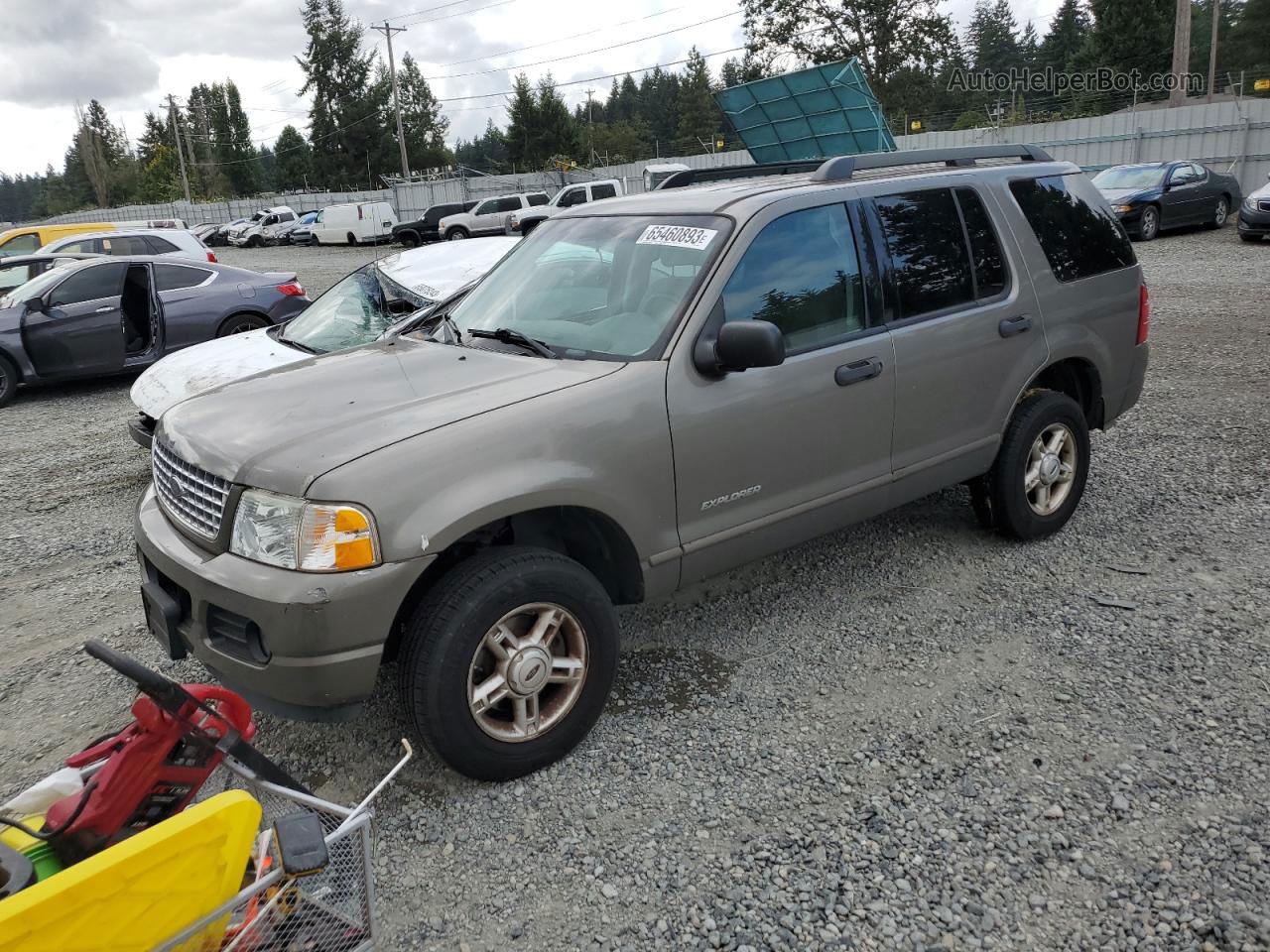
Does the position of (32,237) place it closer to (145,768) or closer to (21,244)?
(21,244)

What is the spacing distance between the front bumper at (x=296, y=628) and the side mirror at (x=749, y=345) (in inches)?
49.0

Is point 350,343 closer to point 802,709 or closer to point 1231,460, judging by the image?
point 802,709

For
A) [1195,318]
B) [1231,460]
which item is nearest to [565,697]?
[1231,460]

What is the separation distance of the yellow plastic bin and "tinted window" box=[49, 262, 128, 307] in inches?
380

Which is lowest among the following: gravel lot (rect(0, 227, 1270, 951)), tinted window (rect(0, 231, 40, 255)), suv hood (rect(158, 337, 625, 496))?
gravel lot (rect(0, 227, 1270, 951))

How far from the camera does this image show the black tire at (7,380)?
32.9ft

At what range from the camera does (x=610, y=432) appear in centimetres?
329

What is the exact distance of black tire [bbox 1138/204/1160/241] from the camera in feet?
60.0

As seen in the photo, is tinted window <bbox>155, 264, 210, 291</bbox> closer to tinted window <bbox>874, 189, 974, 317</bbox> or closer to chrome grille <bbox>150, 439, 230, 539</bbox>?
chrome grille <bbox>150, 439, 230, 539</bbox>

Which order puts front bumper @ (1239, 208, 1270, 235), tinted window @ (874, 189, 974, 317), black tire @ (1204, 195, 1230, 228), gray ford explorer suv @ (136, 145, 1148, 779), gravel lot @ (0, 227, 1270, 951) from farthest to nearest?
1. black tire @ (1204, 195, 1230, 228)
2. front bumper @ (1239, 208, 1270, 235)
3. tinted window @ (874, 189, 974, 317)
4. gray ford explorer suv @ (136, 145, 1148, 779)
5. gravel lot @ (0, 227, 1270, 951)

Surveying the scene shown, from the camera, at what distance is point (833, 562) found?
4938 mm

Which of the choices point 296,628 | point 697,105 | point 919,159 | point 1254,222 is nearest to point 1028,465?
point 919,159

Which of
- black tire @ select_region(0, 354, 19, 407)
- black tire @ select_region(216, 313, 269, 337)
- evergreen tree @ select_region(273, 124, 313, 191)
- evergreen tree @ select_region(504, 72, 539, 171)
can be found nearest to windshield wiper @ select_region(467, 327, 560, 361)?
black tire @ select_region(216, 313, 269, 337)

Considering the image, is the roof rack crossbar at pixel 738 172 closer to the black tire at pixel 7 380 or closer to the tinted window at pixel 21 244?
the black tire at pixel 7 380
